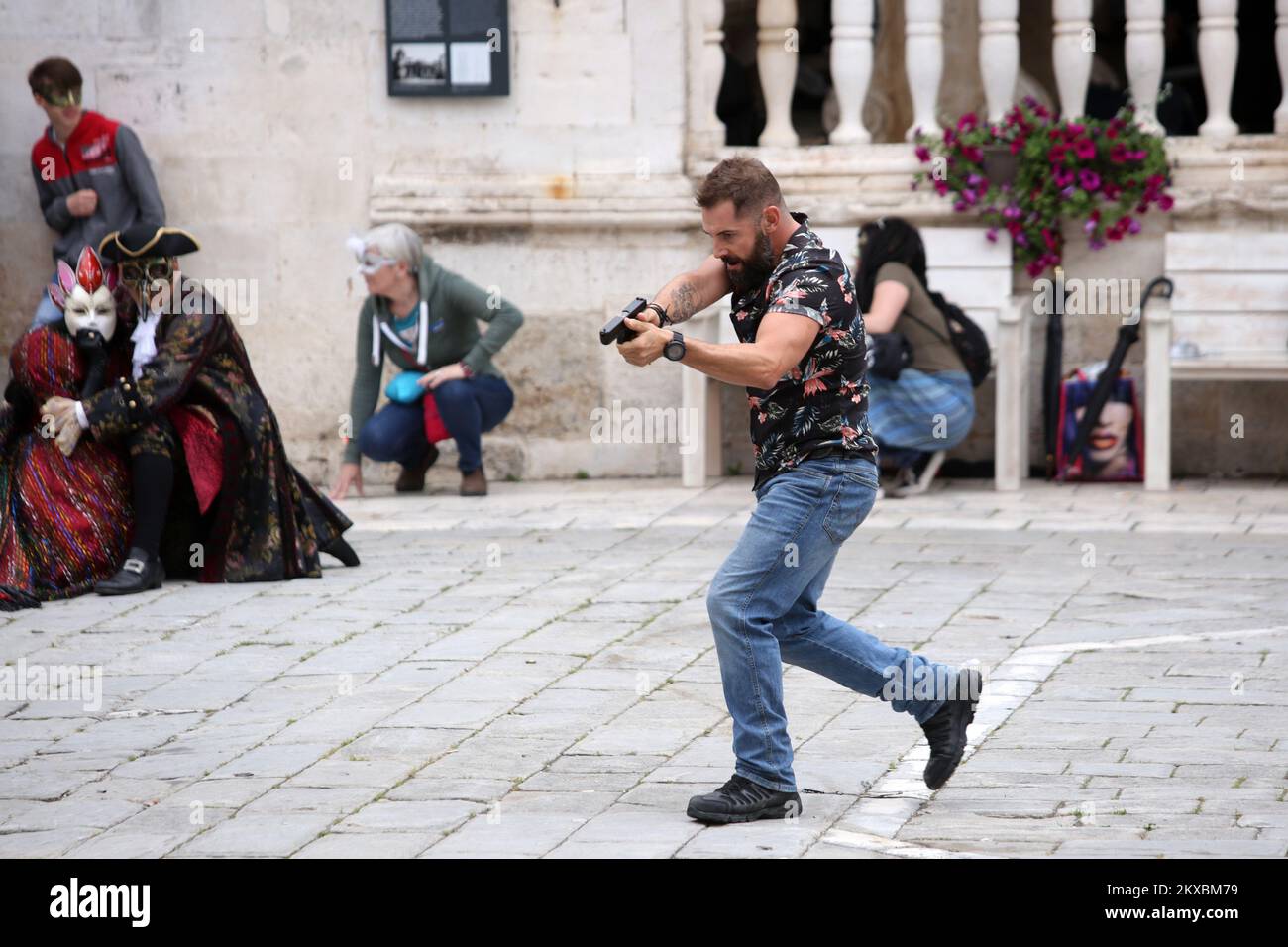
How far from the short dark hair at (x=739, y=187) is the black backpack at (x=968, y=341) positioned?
5.21 meters

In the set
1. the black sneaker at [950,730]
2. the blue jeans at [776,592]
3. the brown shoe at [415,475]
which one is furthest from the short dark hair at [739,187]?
the brown shoe at [415,475]

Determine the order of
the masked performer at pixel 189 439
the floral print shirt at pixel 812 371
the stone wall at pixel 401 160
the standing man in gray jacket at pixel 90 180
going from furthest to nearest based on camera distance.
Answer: the stone wall at pixel 401 160
the standing man in gray jacket at pixel 90 180
the masked performer at pixel 189 439
the floral print shirt at pixel 812 371

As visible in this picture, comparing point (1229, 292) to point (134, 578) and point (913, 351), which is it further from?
point (134, 578)

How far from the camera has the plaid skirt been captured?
995cm

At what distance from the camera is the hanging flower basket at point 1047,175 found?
10414 millimetres

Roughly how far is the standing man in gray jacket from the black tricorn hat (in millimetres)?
2581

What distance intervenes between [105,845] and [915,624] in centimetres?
331

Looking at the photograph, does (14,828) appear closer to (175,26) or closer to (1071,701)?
(1071,701)

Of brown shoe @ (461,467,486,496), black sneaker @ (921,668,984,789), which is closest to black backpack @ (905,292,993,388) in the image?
brown shoe @ (461,467,486,496)

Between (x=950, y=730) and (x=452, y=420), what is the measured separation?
541 cm

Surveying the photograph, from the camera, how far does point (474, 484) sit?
10.5 metres

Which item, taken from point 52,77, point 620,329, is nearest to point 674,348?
point 620,329

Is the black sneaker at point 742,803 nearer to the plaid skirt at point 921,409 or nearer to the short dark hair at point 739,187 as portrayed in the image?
the short dark hair at point 739,187

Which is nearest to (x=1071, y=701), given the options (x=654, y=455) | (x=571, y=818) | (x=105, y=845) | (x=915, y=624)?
(x=915, y=624)
